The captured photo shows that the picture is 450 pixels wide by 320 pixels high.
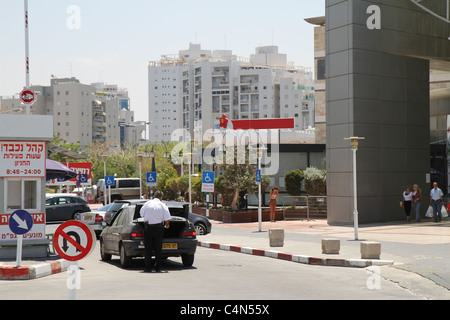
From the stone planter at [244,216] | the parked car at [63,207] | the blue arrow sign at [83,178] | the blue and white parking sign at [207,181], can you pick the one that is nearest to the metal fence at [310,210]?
the stone planter at [244,216]

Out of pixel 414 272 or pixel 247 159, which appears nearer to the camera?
pixel 414 272

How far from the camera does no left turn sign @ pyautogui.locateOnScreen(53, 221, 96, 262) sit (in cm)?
1014

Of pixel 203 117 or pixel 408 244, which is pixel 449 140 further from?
pixel 203 117

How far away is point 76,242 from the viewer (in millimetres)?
10133

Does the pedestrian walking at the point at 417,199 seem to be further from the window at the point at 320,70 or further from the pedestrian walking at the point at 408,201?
the window at the point at 320,70

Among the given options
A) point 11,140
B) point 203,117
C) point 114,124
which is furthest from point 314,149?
point 114,124

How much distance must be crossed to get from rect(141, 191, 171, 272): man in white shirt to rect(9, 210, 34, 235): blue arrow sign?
99.3 inches

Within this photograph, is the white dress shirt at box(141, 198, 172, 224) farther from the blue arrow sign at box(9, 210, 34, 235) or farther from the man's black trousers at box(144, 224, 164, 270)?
the blue arrow sign at box(9, 210, 34, 235)

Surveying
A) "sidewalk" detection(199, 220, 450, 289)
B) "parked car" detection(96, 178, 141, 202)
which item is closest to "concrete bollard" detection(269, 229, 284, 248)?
"sidewalk" detection(199, 220, 450, 289)

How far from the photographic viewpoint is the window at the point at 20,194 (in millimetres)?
18078

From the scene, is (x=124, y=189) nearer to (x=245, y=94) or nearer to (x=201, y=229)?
(x=201, y=229)

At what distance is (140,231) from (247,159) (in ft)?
74.5

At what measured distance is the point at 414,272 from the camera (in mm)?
14930

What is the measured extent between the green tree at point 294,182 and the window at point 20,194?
2703 cm
